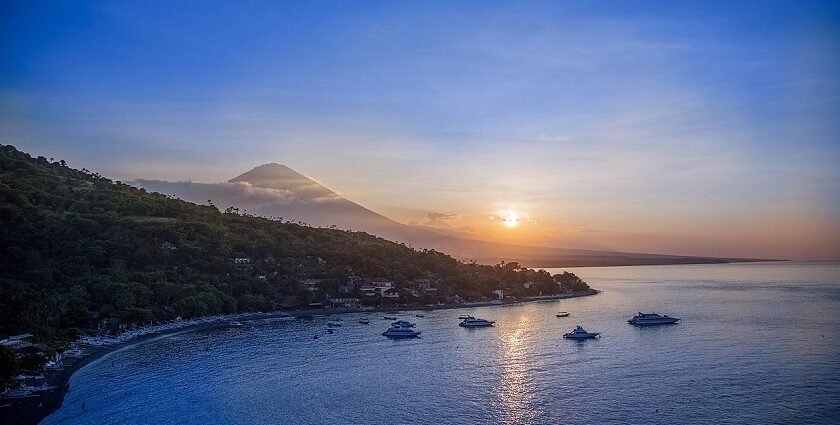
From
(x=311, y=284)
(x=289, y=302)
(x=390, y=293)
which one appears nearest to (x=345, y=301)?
(x=311, y=284)

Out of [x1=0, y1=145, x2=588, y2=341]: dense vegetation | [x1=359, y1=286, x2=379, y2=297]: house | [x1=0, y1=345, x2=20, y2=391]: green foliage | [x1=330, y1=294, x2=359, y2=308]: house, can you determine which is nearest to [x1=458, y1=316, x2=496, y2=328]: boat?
[x1=330, y1=294, x2=359, y2=308]: house

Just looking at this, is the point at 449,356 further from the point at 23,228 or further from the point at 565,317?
the point at 23,228

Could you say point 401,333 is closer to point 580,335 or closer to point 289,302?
point 580,335

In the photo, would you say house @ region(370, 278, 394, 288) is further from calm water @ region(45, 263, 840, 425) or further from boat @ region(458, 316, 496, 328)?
calm water @ region(45, 263, 840, 425)

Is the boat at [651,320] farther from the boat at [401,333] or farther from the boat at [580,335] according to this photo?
the boat at [401,333]

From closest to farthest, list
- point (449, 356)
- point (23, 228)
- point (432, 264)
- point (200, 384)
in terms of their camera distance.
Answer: point (200, 384), point (449, 356), point (23, 228), point (432, 264)

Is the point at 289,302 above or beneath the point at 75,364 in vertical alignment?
above

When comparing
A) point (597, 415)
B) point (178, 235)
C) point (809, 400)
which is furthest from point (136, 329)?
point (809, 400)
